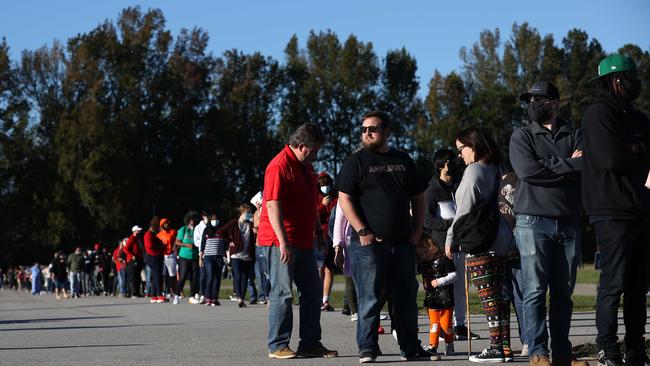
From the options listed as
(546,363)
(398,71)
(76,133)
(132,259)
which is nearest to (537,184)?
(546,363)

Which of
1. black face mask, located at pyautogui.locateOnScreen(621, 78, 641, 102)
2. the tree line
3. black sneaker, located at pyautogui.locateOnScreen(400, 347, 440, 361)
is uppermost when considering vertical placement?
the tree line

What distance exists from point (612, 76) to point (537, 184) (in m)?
0.91

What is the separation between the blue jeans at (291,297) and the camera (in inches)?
397

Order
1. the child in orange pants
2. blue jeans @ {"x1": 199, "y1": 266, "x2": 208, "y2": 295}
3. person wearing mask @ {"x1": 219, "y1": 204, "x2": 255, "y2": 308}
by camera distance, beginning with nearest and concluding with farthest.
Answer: the child in orange pants → person wearing mask @ {"x1": 219, "y1": 204, "x2": 255, "y2": 308} → blue jeans @ {"x1": 199, "y1": 266, "x2": 208, "y2": 295}

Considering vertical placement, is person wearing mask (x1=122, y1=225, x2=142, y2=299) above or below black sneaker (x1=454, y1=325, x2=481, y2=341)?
above

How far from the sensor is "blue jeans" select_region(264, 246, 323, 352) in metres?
10.1

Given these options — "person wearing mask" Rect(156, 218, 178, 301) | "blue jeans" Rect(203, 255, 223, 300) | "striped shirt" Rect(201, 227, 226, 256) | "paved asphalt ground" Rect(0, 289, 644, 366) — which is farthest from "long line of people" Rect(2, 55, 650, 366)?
"person wearing mask" Rect(156, 218, 178, 301)

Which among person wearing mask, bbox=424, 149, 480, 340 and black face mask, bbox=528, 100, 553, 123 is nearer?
black face mask, bbox=528, 100, 553, 123

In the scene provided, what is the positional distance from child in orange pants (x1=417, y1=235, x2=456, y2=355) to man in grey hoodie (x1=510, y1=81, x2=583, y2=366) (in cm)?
200

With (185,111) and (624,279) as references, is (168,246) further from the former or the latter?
(185,111)

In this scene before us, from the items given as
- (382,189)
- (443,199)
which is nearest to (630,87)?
(382,189)

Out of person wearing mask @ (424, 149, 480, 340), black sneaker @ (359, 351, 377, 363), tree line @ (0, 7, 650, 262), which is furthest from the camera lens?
tree line @ (0, 7, 650, 262)

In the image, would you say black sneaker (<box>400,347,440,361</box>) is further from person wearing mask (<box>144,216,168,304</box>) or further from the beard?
person wearing mask (<box>144,216,168,304</box>)

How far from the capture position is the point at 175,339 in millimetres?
12625
